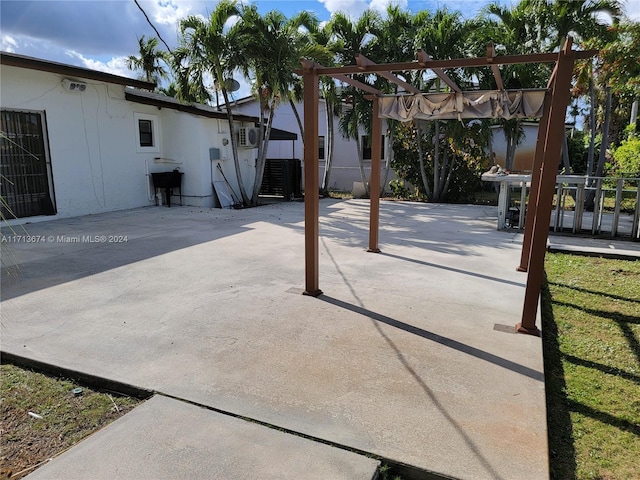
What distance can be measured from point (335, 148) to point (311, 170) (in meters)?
14.1

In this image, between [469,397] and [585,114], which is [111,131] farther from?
[585,114]

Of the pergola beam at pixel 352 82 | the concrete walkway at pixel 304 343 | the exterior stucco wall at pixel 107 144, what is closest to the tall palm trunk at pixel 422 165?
the exterior stucco wall at pixel 107 144

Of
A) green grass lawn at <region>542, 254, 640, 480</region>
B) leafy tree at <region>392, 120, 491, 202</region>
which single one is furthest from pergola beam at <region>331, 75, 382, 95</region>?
leafy tree at <region>392, 120, 491, 202</region>

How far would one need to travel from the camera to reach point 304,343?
3.40m

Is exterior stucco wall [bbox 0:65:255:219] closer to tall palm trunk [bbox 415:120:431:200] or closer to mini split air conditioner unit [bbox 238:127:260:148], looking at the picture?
mini split air conditioner unit [bbox 238:127:260:148]

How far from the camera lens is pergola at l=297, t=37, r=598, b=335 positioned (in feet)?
11.0

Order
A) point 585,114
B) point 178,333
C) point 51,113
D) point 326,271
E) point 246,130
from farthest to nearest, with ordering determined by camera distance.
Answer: point 585,114 → point 246,130 → point 51,113 → point 326,271 → point 178,333

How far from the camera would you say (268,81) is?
1141 centimetres

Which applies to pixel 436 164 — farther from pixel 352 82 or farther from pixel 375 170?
pixel 352 82

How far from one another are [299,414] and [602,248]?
6532 millimetres

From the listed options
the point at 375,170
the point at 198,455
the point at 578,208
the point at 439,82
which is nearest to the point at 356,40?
the point at 439,82

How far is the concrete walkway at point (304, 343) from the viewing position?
2.25m

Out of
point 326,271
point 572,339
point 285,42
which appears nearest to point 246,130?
point 285,42

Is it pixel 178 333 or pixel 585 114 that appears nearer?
pixel 178 333
